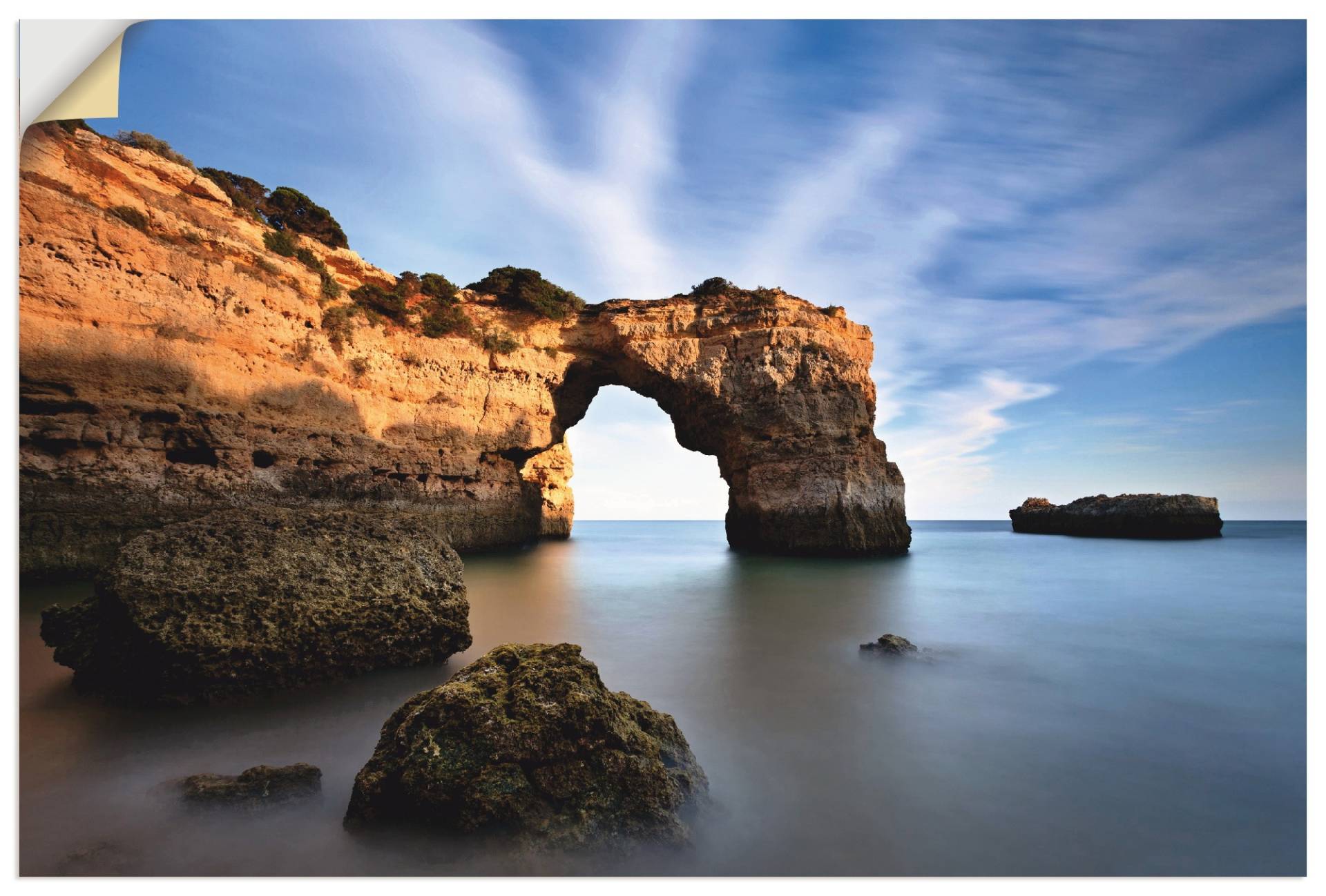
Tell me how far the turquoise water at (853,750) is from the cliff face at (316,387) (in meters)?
3.06

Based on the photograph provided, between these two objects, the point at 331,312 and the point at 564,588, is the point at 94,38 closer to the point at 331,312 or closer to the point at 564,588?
the point at 564,588

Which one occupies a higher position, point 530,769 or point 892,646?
point 530,769

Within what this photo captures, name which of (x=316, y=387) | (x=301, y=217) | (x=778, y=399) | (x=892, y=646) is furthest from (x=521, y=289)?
(x=892, y=646)

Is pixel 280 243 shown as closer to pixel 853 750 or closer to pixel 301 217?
pixel 301 217

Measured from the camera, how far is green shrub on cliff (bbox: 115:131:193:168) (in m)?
8.99

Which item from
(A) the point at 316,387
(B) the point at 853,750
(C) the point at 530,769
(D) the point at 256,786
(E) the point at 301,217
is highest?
(E) the point at 301,217

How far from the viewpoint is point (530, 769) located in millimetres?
1993

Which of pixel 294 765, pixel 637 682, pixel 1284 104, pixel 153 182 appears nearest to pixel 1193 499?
pixel 1284 104

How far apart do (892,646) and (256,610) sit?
499cm

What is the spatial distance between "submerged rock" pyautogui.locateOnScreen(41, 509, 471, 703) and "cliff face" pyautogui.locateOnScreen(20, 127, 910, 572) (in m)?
2.61

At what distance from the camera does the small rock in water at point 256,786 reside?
209 cm

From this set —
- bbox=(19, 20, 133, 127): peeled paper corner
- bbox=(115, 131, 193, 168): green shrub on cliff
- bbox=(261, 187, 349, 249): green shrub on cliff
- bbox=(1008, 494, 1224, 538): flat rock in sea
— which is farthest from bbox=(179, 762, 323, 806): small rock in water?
bbox=(1008, 494, 1224, 538): flat rock in sea

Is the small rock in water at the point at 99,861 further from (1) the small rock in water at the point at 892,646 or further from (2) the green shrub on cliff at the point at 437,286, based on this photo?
(2) the green shrub on cliff at the point at 437,286

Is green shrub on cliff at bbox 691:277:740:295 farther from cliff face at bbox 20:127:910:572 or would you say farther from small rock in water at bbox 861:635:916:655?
small rock in water at bbox 861:635:916:655
